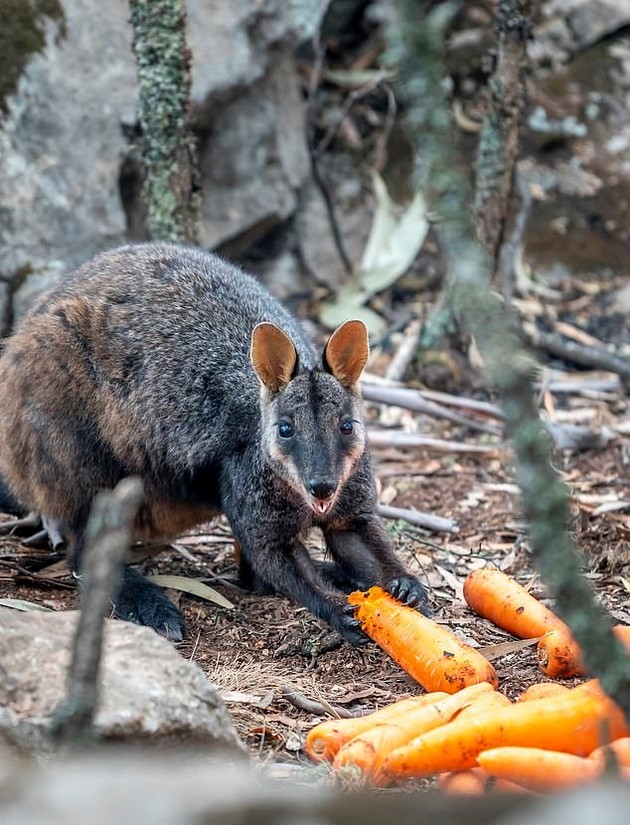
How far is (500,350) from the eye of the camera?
2545 millimetres

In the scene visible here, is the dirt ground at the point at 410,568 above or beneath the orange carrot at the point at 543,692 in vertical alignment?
beneath

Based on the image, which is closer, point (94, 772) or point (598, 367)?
point (94, 772)

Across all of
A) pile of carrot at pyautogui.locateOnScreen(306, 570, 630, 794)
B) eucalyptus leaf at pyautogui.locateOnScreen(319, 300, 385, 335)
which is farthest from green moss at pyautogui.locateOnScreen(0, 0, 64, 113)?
pile of carrot at pyautogui.locateOnScreen(306, 570, 630, 794)

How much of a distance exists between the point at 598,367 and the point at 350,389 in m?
3.75

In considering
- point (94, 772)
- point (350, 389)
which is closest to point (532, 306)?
point (350, 389)

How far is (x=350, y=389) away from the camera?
4961 mm

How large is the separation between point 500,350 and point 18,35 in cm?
637

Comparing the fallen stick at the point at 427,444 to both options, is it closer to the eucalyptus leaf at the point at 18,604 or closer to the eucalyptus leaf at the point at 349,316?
the eucalyptus leaf at the point at 349,316

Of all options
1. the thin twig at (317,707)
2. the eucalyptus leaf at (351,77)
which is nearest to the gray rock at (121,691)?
the thin twig at (317,707)

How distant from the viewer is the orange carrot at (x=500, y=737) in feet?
11.1

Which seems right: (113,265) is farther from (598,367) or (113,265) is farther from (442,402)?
(598,367)

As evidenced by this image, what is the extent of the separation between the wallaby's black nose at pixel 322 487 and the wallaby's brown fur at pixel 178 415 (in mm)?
346

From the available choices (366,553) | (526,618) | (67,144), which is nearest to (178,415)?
(366,553)

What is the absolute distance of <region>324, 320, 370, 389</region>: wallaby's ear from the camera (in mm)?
4840
